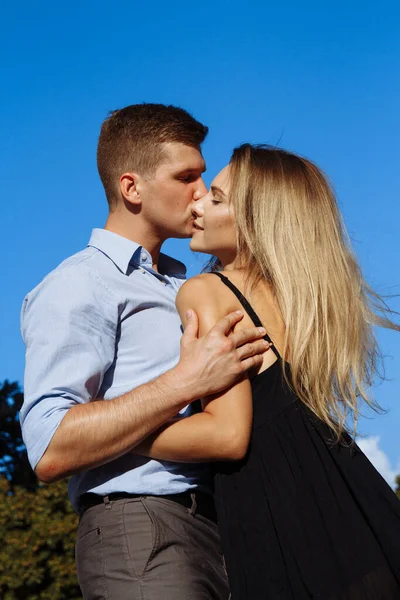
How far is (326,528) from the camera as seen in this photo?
284 centimetres

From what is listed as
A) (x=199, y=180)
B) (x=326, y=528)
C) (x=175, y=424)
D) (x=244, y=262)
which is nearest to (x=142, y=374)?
(x=175, y=424)

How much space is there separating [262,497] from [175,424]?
16.4 inches

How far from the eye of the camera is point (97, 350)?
3213 millimetres

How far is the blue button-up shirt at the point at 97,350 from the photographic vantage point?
122 inches

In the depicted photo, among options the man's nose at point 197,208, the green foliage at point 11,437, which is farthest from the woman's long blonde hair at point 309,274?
the green foliage at point 11,437

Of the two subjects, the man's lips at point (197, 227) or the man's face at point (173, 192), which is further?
the man's face at point (173, 192)

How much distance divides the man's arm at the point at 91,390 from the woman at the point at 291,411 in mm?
86

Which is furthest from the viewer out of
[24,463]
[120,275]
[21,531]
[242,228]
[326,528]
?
[24,463]

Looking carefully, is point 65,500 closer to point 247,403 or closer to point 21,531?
point 21,531

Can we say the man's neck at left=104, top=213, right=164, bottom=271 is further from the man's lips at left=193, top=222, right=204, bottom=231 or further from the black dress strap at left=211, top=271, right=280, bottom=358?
the black dress strap at left=211, top=271, right=280, bottom=358

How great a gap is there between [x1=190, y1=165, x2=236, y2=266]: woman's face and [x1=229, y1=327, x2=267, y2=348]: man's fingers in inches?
20.9

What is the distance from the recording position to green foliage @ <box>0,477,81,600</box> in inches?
422

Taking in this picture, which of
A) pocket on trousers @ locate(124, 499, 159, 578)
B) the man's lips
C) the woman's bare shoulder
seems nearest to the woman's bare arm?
the woman's bare shoulder

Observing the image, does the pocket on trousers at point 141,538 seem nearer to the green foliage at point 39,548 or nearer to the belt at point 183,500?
the belt at point 183,500
